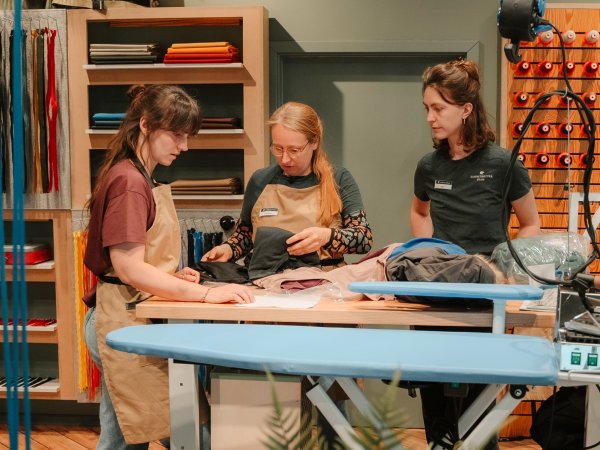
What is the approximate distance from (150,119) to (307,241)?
65cm

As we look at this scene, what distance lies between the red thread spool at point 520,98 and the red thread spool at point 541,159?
274mm

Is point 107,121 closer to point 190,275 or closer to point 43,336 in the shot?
point 43,336

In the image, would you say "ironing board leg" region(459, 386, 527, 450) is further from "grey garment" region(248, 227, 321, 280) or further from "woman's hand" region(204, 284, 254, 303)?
"grey garment" region(248, 227, 321, 280)

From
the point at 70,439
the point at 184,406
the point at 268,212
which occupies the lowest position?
the point at 70,439

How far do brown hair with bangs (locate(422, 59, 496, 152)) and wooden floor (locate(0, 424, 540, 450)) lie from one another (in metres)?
1.56

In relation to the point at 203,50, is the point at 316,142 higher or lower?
lower

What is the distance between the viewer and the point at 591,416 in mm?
2029

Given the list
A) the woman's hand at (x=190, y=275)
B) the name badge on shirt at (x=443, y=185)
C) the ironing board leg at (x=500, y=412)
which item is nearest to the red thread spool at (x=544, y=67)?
the name badge on shirt at (x=443, y=185)

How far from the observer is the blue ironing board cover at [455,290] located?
1874 mm

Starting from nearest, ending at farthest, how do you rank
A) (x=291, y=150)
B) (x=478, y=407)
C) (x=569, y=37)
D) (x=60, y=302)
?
1. (x=478, y=407)
2. (x=291, y=150)
3. (x=569, y=37)
4. (x=60, y=302)

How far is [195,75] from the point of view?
3.77 meters

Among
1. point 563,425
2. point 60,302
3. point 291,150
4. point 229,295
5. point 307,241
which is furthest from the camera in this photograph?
point 60,302

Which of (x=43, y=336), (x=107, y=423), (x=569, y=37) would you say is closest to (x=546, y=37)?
(x=569, y=37)

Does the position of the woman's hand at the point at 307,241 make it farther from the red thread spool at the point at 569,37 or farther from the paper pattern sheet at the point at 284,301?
the red thread spool at the point at 569,37
